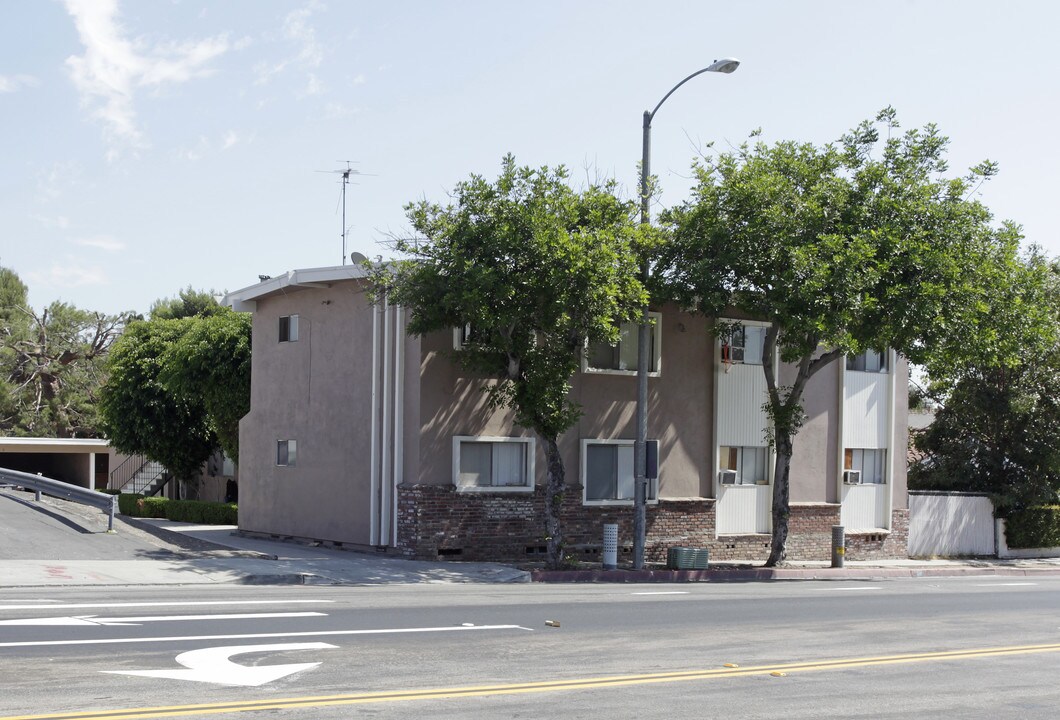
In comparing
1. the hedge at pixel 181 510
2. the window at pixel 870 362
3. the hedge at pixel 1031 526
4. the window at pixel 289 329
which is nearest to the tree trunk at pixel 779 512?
the window at pixel 870 362

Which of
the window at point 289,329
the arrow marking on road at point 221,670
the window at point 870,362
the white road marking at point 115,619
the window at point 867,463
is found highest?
the window at point 289,329

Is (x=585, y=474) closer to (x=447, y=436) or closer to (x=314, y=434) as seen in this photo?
(x=447, y=436)

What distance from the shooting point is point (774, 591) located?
20.6m

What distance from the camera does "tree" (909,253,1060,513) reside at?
33.2 meters

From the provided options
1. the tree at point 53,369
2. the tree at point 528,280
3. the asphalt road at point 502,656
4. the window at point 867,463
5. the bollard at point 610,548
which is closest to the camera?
the asphalt road at point 502,656

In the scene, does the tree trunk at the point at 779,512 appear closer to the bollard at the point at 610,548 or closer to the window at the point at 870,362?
the bollard at the point at 610,548

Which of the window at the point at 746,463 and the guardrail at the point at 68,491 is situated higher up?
the window at the point at 746,463

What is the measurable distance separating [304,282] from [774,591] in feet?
39.2

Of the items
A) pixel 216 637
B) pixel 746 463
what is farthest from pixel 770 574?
pixel 216 637

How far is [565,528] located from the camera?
24875mm

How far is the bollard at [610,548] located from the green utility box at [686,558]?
1789mm

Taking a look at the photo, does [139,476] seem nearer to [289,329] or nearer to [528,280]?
[289,329]

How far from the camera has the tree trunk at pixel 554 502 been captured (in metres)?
22.5

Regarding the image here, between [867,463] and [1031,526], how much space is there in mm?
6755
